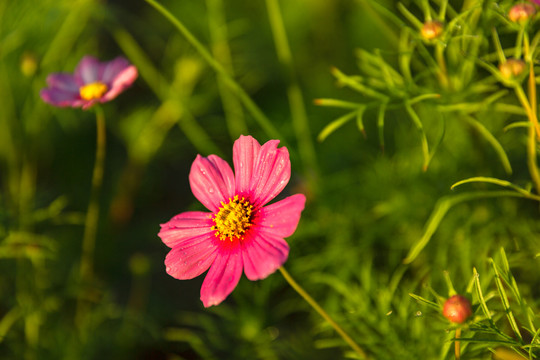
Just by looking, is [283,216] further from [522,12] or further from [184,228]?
[522,12]

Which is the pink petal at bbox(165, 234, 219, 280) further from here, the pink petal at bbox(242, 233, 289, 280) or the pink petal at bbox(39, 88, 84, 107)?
the pink petal at bbox(39, 88, 84, 107)

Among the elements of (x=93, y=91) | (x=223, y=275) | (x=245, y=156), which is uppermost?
(x=93, y=91)

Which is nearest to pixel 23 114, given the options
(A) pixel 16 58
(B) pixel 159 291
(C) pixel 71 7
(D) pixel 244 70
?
(A) pixel 16 58

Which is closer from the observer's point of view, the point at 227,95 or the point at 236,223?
the point at 236,223

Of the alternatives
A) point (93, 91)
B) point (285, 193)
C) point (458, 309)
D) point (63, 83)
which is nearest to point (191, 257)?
point (458, 309)

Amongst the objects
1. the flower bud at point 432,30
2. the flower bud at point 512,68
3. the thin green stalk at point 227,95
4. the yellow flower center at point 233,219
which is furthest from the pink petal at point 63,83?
the flower bud at point 512,68
